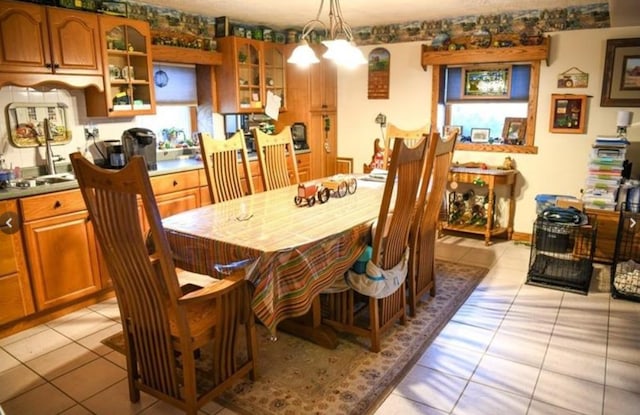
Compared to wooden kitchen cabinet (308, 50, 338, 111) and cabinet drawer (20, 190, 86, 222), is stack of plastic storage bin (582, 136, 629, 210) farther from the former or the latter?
cabinet drawer (20, 190, 86, 222)

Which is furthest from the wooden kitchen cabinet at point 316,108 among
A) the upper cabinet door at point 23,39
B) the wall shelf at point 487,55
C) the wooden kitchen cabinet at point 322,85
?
the upper cabinet door at point 23,39

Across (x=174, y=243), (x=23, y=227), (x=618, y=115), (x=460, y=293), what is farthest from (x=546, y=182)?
(x=23, y=227)

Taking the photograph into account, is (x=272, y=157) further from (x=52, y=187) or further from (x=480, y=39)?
(x=480, y=39)

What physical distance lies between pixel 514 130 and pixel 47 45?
4.05 metres

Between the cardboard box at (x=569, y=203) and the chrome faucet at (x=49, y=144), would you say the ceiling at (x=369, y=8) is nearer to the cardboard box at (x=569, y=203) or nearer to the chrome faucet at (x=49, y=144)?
the chrome faucet at (x=49, y=144)

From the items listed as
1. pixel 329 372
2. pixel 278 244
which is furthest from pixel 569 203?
pixel 278 244

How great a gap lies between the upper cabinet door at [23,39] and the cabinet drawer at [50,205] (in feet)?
2.72

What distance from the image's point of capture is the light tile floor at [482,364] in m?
2.17

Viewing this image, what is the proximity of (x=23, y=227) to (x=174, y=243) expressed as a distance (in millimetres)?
1196

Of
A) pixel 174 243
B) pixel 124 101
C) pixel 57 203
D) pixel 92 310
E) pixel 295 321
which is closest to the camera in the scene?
pixel 174 243

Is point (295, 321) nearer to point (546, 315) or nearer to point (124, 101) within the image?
point (546, 315)

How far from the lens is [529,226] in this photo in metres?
4.62

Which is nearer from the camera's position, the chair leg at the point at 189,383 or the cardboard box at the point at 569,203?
the chair leg at the point at 189,383

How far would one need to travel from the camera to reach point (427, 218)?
3.00 m
